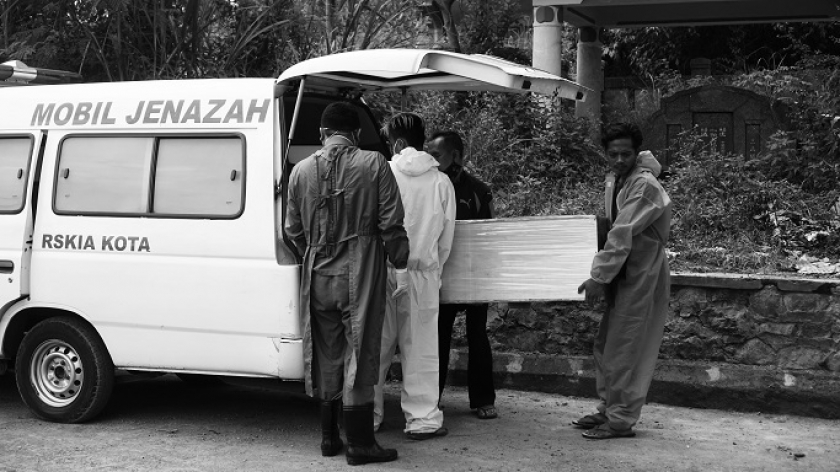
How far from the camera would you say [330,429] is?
5820 millimetres

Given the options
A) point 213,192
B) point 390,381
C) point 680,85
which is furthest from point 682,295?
point 680,85

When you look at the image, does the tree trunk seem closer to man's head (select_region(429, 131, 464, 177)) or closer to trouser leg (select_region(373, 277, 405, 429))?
man's head (select_region(429, 131, 464, 177))

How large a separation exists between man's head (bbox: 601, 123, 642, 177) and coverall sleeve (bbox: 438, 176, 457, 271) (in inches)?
36.4

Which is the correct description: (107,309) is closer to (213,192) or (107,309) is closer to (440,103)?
(213,192)

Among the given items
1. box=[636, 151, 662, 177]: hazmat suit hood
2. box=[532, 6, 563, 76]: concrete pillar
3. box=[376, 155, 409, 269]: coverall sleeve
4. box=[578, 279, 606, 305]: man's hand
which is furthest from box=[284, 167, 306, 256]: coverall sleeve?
box=[532, 6, 563, 76]: concrete pillar

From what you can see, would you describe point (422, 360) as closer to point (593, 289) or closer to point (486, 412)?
point (486, 412)

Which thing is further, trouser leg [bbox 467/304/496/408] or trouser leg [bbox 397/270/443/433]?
trouser leg [bbox 467/304/496/408]

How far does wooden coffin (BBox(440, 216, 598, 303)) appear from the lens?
6.16 m

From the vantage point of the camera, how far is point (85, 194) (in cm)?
639

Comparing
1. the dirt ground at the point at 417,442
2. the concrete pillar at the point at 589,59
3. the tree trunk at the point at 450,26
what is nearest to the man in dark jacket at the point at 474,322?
the dirt ground at the point at 417,442

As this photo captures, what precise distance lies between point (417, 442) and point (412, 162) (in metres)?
1.59

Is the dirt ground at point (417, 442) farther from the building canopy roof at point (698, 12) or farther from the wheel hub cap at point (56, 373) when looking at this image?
the building canopy roof at point (698, 12)

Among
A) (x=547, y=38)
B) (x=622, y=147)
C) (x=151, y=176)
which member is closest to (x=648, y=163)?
(x=622, y=147)

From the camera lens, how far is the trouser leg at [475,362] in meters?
6.67
